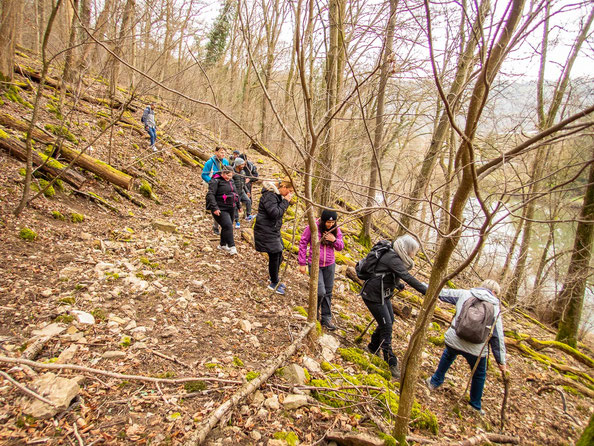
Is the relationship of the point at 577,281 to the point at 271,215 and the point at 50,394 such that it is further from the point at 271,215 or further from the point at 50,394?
the point at 50,394

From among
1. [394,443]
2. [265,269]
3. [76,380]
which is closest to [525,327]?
[265,269]

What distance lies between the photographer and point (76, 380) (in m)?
2.25

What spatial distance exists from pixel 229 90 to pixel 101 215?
1582 centimetres

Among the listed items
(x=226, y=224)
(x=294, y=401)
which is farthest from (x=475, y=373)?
(x=226, y=224)

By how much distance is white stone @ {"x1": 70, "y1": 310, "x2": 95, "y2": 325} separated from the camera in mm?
2963

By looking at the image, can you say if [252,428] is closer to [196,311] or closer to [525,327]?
[196,311]

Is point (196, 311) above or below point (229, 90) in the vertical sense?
below

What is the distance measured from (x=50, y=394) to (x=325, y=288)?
304cm

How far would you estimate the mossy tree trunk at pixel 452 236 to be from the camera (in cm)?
169

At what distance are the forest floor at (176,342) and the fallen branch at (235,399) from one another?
3.3 inches

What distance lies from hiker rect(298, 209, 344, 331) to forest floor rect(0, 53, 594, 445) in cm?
35

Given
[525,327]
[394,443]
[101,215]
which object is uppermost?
[101,215]

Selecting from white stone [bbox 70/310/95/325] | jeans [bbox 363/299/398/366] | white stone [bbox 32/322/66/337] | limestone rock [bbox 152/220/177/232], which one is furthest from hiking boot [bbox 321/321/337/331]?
limestone rock [bbox 152/220/177/232]

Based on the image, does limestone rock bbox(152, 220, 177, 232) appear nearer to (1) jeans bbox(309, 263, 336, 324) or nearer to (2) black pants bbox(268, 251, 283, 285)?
(2) black pants bbox(268, 251, 283, 285)
